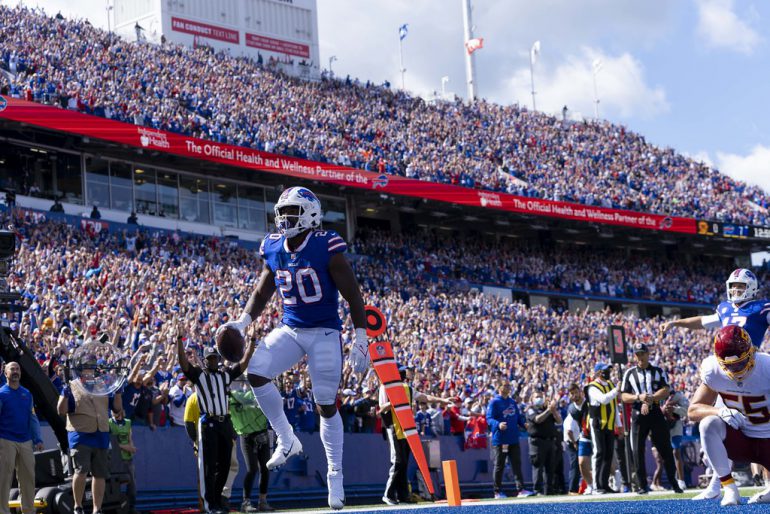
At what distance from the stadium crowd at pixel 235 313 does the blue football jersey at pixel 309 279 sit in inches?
129

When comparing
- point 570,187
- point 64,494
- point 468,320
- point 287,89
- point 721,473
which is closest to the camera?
point 721,473

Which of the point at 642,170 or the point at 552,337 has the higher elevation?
the point at 642,170

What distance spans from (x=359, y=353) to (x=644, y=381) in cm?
617

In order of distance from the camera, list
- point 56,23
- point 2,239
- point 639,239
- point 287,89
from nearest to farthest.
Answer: point 2,239 < point 56,23 < point 287,89 < point 639,239

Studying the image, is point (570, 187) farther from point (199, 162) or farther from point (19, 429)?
point (19, 429)

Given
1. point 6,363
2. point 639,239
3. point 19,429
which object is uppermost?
point 639,239

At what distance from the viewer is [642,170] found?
4834 cm

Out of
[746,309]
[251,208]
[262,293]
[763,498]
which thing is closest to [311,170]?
[251,208]

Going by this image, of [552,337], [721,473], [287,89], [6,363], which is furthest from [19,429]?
[287,89]

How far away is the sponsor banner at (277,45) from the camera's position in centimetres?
4544

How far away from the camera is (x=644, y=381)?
12.7 meters

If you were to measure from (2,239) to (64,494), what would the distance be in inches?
105

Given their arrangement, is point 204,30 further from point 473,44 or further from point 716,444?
point 716,444

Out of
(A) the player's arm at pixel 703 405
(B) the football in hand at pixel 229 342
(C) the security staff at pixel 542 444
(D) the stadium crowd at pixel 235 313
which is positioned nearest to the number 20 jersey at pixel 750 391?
(A) the player's arm at pixel 703 405
